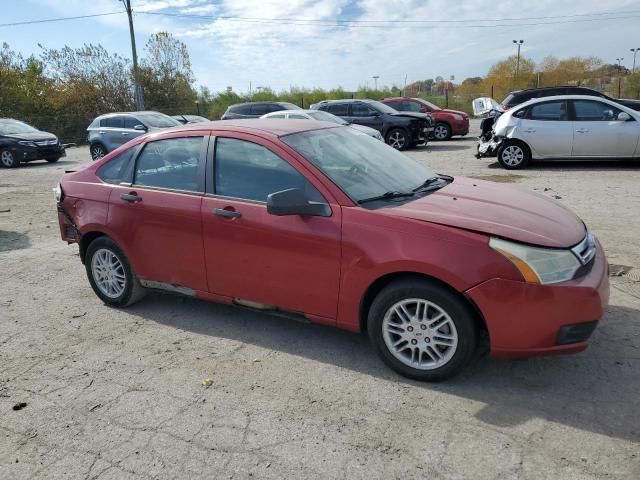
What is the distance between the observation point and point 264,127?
4164mm

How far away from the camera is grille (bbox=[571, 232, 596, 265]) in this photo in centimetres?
323

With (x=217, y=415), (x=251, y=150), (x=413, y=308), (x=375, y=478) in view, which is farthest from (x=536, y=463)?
(x=251, y=150)

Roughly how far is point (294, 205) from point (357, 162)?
0.81 m

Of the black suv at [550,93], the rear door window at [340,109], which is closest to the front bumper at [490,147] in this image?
the black suv at [550,93]

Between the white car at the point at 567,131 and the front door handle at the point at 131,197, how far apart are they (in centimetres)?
960

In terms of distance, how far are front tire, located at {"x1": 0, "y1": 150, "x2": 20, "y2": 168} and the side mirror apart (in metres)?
17.3

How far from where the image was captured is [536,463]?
8.59 feet

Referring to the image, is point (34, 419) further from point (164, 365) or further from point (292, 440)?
point (292, 440)

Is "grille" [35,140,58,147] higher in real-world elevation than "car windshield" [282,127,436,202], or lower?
lower

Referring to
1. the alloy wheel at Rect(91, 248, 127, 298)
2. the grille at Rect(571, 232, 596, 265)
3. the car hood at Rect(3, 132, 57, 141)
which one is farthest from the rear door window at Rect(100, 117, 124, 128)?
the grille at Rect(571, 232, 596, 265)

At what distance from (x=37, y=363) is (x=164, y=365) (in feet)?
3.20

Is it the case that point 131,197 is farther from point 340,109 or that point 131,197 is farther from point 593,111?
point 340,109

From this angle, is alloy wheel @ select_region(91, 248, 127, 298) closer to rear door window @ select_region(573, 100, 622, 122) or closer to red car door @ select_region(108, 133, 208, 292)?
red car door @ select_region(108, 133, 208, 292)

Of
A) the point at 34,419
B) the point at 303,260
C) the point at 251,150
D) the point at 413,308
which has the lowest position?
the point at 34,419
